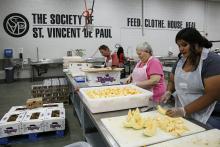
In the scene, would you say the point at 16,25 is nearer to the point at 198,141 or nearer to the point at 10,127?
the point at 10,127

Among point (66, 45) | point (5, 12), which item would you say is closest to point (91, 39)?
point (66, 45)

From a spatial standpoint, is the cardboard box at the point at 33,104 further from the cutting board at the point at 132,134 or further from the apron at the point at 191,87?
the apron at the point at 191,87

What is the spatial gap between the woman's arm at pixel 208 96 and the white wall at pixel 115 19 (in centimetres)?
724

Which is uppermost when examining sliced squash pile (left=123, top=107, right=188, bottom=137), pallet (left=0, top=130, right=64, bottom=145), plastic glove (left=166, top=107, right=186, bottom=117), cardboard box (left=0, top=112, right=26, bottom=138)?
plastic glove (left=166, top=107, right=186, bottom=117)

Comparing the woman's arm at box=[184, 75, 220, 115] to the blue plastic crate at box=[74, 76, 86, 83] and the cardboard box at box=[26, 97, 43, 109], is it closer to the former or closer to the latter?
the blue plastic crate at box=[74, 76, 86, 83]

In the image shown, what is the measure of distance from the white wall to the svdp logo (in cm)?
13

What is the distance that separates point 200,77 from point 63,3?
7.51 metres

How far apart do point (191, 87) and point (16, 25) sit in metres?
7.46

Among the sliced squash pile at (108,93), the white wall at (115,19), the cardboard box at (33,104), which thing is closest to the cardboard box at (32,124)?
the cardboard box at (33,104)

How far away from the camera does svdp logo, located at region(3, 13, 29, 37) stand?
757 cm

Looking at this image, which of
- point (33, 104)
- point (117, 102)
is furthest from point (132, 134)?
point (33, 104)

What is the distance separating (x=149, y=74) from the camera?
2562mm

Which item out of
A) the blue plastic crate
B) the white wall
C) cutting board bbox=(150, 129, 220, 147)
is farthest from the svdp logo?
cutting board bbox=(150, 129, 220, 147)

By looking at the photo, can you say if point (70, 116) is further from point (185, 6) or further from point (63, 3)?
point (185, 6)
